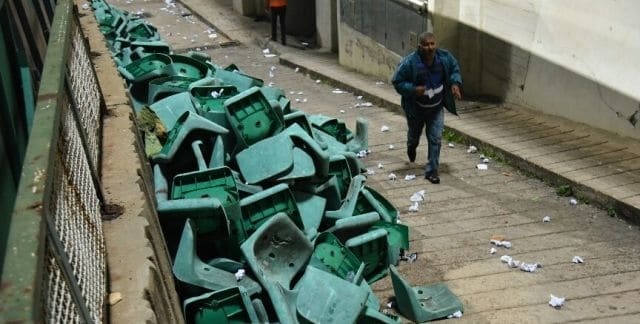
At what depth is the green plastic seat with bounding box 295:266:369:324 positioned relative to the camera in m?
4.95

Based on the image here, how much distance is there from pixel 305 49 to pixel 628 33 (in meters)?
9.53

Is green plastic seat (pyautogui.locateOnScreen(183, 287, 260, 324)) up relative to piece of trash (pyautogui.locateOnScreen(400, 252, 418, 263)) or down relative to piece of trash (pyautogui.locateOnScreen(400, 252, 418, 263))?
up

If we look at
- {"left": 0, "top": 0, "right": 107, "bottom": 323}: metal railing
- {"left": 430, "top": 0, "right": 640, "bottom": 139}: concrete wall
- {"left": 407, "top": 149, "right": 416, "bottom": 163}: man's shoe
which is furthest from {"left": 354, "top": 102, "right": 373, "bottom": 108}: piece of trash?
{"left": 0, "top": 0, "right": 107, "bottom": 323}: metal railing

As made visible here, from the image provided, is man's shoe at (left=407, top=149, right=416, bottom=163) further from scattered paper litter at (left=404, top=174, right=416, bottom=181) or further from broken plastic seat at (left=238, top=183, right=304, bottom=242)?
broken plastic seat at (left=238, top=183, right=304, bottom=242)

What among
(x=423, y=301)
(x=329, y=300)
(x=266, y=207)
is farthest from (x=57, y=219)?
(x=423, y=301)

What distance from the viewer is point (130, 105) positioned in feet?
20.5

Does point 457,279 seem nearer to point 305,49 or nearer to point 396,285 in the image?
point 396,285

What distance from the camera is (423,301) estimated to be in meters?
5.54

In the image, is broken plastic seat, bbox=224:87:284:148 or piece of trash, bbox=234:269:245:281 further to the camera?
broken plastic seat, bbox=224:87:284:148

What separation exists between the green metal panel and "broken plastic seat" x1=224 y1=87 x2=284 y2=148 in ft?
10.3

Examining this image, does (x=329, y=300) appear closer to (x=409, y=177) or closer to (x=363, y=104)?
(x=409, y=177)

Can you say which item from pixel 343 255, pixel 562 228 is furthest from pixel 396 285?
pixel 562 228

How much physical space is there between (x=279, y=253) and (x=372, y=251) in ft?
3.21

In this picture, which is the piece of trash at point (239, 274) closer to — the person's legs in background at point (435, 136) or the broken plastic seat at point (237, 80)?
the person's legs in background at point (435, 136)
